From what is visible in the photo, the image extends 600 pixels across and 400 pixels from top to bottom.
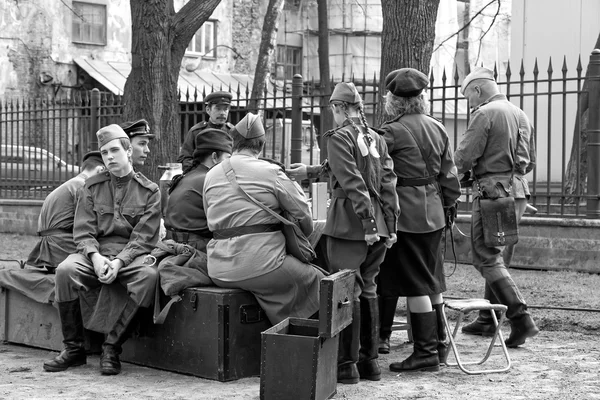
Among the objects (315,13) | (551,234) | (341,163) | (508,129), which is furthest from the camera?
(315,13)

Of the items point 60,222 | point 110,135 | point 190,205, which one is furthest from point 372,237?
point 60,222

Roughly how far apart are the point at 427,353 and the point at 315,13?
30.7 meters

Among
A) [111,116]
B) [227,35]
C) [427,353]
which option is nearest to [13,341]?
[427,353]

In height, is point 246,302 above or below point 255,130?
below

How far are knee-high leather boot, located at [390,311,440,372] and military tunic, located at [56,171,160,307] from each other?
6.26 ft

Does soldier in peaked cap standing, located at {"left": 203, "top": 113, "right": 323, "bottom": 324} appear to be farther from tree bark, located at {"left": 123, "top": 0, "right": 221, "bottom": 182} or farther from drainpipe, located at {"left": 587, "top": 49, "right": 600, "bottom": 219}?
drainpipe, located at {"left": 587, "top": 49, "right": 600, "bottom": 219}

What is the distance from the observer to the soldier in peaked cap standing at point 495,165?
738 cm

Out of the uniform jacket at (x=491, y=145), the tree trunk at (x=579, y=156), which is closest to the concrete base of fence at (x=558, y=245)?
the tree trunk at (x=579, y=156)

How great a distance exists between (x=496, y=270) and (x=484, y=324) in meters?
0.71

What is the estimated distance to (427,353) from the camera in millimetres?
6480

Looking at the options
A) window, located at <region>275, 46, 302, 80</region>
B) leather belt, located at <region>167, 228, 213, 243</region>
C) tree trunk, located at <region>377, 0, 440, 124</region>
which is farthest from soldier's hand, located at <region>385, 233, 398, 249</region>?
window, located at <region>275, 46, 302, 80</region>

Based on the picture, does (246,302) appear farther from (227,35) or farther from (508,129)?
(227,35)

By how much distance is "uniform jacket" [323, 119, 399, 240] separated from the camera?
19.9 ft

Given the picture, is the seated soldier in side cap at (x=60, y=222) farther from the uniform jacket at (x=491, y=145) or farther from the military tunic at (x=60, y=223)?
the uniform jacket at (x=491, y=145)
